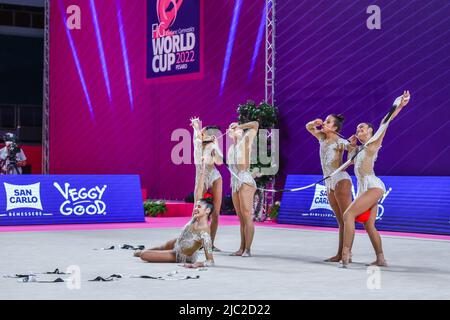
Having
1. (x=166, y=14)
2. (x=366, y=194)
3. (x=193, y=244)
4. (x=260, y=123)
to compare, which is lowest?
(x=193, y=244)

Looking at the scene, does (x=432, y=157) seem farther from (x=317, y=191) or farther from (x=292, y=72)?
(x=292, y=72)

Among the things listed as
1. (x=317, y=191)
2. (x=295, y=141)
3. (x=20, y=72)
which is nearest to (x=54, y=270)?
(x=317, y=191)

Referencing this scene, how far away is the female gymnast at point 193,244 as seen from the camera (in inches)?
314

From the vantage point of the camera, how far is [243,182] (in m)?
9.34

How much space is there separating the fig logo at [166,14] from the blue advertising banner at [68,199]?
5.03 meters

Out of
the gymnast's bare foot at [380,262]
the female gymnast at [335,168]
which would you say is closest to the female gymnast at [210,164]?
the female gymnast at [335,168]

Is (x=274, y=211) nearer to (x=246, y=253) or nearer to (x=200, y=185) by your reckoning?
(x=200, y=185)

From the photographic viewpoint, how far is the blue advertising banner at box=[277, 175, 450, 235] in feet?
41.5

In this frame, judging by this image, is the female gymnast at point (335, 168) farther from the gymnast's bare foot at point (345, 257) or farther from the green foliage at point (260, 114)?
the green foliage at point (260, 114)

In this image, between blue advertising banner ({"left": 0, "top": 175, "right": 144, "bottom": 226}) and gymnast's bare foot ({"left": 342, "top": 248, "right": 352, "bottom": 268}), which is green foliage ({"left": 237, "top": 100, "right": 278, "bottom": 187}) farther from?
gymnast's bare foot ({"left": 342, "top": 248, "right": 352, "bottom": 268})

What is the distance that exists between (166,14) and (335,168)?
10.9m

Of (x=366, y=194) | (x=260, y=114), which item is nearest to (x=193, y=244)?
(x=366, y=194)

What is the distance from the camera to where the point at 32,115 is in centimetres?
2683

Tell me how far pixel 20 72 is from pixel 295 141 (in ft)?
43.5
